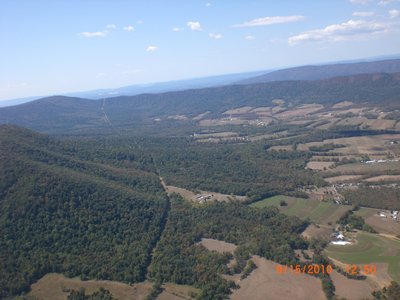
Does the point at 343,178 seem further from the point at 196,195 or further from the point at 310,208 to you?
the point at 196,195

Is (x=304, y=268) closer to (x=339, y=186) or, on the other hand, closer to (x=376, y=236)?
(x=376, y=236)

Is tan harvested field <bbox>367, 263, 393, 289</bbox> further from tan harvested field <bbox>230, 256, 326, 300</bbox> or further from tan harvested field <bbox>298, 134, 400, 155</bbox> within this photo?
tan harvested field <bbox>298, 134, 400, 155</bbox>

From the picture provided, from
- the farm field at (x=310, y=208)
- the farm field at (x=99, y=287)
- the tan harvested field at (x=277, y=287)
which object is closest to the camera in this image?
the tan harvested field at (x=277, y=287)

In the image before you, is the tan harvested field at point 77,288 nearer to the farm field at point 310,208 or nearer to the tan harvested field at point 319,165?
the farm field at point 310,208

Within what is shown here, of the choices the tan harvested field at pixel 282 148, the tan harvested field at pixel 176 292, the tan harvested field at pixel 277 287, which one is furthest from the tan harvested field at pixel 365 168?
the tan harvested field at pixel 176 292

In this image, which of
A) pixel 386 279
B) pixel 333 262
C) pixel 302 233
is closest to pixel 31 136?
pixel 302 233

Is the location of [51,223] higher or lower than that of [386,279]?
higher
